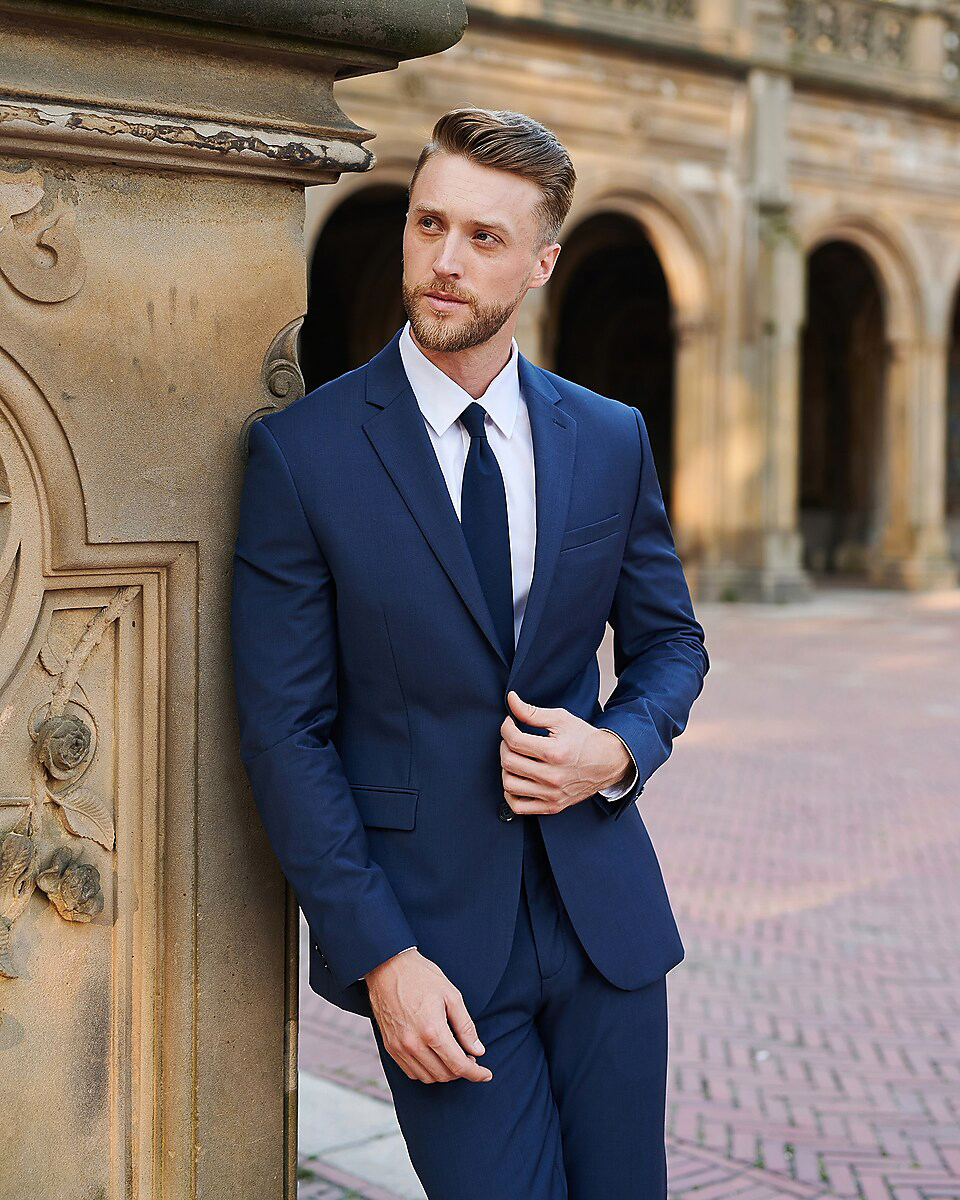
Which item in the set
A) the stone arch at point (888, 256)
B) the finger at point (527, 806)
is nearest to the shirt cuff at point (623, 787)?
the finger at point (527, 806)

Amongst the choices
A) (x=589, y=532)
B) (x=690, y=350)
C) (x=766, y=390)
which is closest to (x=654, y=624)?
(x=589, y=532)

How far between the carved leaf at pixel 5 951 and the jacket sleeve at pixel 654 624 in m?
0.81

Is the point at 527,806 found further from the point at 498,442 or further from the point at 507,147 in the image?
the point at 507,147

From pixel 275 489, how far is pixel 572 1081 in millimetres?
858

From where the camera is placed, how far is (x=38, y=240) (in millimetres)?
1775

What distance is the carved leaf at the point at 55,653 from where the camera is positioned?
1844 millimetres

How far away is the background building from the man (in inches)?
544

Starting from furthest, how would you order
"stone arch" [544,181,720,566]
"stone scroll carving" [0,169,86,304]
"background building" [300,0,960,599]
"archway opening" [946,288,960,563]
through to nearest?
"archway opening" [946,288,960,563], "stone arch" [544,181,720,566], "background building" [300,0,960,599], "stone scroll carving" [0,169,86,304]

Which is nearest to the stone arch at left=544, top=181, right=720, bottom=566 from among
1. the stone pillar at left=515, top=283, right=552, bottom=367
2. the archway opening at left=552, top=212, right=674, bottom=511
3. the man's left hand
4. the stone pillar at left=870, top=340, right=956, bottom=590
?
the stone pillar at left=515, top=283, right=552, bottom=367

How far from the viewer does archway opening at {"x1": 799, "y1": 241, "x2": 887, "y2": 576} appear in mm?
25328

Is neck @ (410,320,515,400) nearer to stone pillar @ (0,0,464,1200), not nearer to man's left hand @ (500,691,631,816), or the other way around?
stone pillar @ (0,0,464,1200)

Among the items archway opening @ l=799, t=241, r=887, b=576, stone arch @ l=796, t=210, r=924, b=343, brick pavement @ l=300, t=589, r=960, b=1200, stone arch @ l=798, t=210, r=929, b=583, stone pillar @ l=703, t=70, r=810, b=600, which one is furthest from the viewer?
archway opening @ l=799, t=241, r=887, b=576

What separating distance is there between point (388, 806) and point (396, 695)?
0.14 meters

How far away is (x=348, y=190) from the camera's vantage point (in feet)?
52.3
